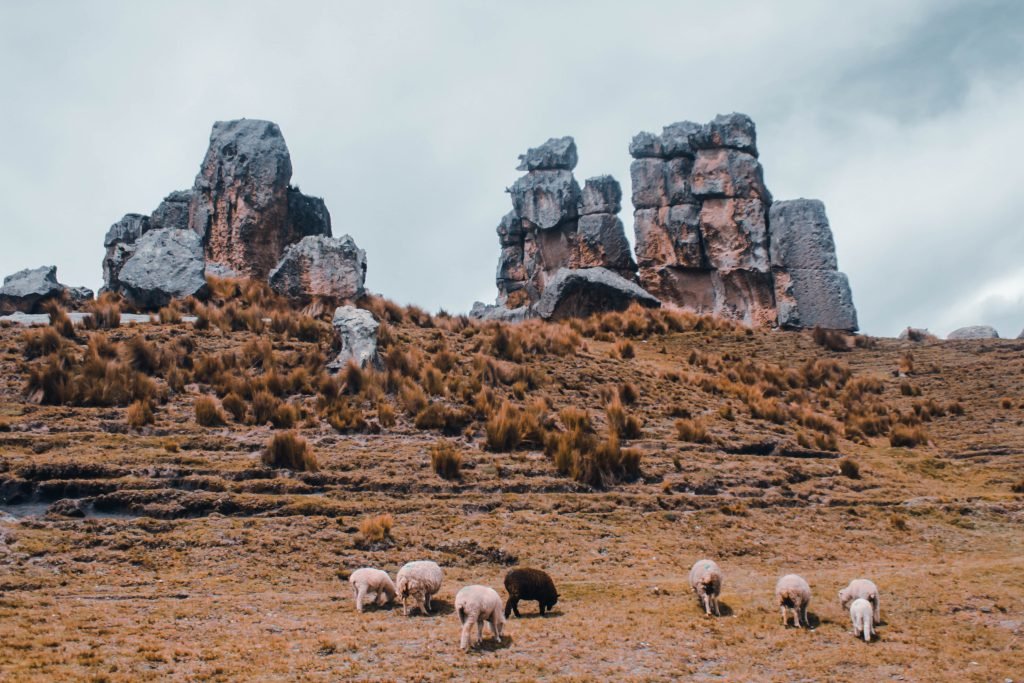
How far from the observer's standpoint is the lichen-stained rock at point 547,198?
158 ft

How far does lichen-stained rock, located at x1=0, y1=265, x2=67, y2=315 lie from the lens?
30250mm

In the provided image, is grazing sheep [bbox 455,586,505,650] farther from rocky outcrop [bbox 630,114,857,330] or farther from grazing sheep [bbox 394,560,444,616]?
rocky outcrop [bbox 630,114,857,330]

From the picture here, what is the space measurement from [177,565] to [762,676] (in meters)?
8.84

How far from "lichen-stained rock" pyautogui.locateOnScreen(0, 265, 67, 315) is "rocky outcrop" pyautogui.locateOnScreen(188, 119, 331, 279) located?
20.4 feet

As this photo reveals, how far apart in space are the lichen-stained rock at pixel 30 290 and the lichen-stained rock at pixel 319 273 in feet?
24.7

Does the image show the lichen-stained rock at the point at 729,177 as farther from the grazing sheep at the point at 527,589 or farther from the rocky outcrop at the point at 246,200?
the grazing sheep at the point at 527,589

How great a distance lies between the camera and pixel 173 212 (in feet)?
129

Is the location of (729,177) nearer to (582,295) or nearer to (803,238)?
(803,238)

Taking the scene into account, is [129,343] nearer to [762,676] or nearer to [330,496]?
[330,496]

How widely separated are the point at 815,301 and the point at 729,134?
10.2 m

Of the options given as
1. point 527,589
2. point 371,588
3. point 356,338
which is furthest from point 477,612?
point 356,338

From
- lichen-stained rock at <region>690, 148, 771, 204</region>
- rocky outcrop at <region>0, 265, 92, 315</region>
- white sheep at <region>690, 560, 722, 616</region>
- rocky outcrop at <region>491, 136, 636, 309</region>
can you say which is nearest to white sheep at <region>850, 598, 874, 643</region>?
white sheep at <region>690, 560, 722, 616</region>

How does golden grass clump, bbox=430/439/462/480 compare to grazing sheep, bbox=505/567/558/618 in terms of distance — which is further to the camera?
golden grass clump, bbox=430/439/462/480

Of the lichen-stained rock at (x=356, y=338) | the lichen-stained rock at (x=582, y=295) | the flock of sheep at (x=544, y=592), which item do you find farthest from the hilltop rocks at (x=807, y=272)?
the flock of sheep at (x=544, y=592)
